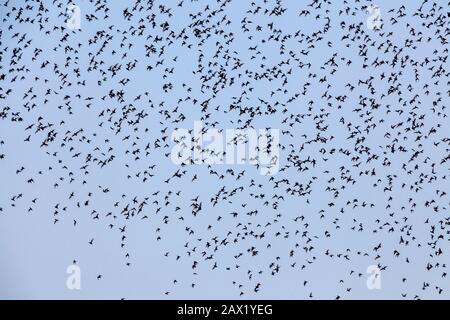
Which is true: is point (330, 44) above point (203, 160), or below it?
above

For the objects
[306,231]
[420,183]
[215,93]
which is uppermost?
[215,93]

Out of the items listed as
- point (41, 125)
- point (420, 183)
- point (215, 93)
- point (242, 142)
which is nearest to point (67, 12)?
point (41, 125)

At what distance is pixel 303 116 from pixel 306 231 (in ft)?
4.10

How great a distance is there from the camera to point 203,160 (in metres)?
6.87

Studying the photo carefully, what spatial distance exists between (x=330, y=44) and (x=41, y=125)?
327 centimetres
